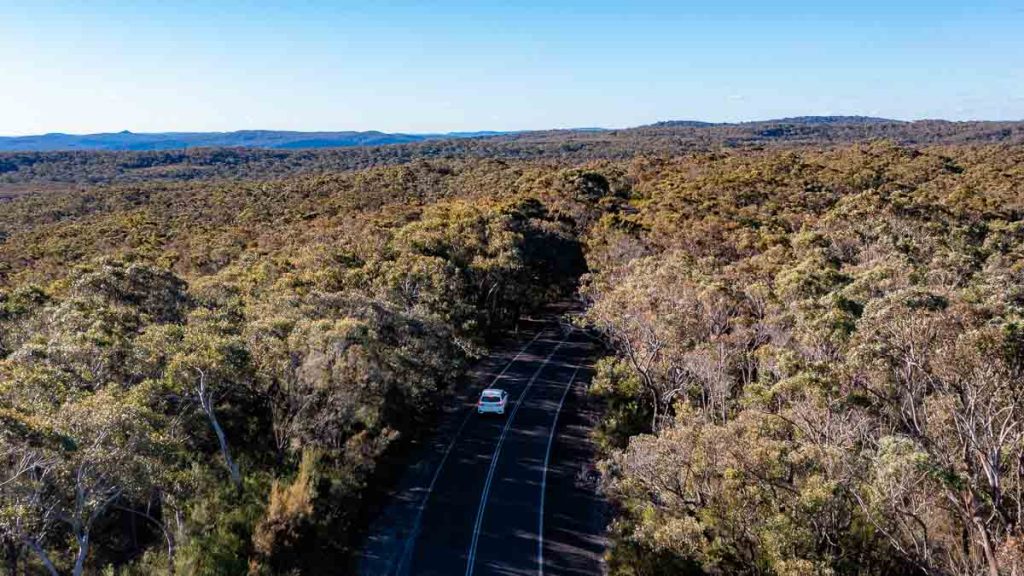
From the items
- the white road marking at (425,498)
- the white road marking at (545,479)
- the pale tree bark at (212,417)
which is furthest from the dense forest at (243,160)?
the pale tree bark at (212,417)

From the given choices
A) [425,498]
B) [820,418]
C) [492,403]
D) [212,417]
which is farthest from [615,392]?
[212,417]

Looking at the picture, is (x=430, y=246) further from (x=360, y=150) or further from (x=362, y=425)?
(x=360, y=150)

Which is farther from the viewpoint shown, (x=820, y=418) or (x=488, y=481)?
(x=488, y=481)

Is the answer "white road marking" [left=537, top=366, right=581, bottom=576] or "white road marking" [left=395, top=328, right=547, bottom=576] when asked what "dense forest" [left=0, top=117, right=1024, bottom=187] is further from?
"white road marking" [left=395, top=328, right=547, bottom=576]

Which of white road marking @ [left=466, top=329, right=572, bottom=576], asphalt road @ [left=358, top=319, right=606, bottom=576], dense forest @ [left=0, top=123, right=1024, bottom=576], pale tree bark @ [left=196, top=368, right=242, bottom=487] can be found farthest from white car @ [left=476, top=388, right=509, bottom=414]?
pale tree bark @ [left=196, top=368, right=242, bottom=487]

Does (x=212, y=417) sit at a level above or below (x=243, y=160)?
below

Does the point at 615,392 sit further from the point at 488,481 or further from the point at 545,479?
the point at 488,481

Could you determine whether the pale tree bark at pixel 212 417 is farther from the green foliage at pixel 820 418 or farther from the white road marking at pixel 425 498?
→ the green foliage at pixel 820 418
